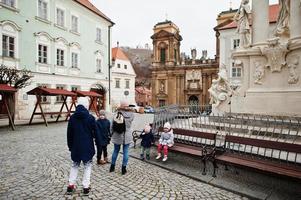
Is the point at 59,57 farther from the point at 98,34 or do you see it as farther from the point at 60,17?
the point at 98,34

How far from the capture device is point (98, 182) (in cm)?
468

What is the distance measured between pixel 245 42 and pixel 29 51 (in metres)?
16.6

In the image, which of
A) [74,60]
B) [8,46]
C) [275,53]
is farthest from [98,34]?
[275,53]

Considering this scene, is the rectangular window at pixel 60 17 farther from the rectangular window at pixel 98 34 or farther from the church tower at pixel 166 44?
the church tower at pixel 166 44

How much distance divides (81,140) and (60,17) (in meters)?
20.5

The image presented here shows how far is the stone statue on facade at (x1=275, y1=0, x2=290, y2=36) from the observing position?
7730 millimetres

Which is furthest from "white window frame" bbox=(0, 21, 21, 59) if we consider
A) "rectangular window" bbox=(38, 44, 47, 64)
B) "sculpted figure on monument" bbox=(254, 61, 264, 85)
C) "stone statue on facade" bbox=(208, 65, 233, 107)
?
"sculpted figure on monument" bbox=(254, 61, 264, 85)

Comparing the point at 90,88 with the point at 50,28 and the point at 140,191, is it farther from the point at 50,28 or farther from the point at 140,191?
the point at 140,191

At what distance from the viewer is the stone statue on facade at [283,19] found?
7730 mm

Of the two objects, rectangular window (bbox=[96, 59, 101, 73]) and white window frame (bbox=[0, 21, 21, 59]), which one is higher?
white window frame (bbox=[0, 21, 21, 59])

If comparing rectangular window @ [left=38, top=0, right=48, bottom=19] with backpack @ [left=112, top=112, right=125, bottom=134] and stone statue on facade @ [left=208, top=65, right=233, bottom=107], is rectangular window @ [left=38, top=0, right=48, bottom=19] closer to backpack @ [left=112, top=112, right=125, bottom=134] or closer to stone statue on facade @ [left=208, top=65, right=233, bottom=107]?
stone statue on facade @ [left=208, top=65, right=233, bottom=107]

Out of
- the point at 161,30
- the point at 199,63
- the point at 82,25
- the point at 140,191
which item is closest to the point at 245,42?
the point at 140,191

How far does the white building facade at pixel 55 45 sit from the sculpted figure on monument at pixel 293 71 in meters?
17.5

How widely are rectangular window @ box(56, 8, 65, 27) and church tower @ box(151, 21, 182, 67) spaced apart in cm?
2774
